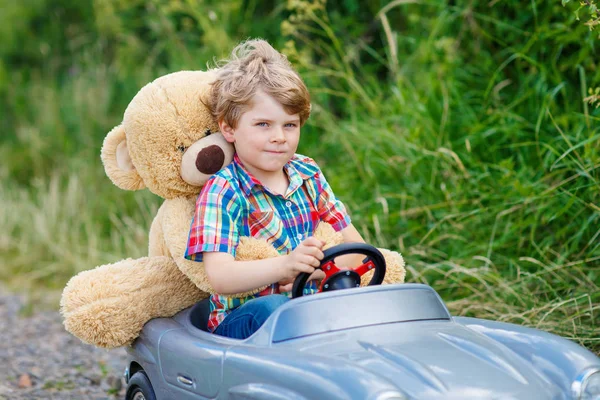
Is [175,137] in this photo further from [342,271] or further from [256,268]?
[342,271]

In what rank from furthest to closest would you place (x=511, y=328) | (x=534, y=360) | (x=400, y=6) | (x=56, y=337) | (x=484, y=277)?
(x=400, y=6) < (x=56, y=337) < (x=484, y=277) < (x=511, y=328) < (x=534, y=360)

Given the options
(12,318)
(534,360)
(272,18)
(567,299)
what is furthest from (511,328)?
(272,18)

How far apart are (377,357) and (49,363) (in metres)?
2.99

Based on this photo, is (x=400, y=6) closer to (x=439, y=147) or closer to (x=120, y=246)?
(x=439, y=147)

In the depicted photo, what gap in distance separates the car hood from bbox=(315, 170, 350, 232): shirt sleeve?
80 cm

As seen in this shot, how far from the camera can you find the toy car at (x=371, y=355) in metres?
2.25

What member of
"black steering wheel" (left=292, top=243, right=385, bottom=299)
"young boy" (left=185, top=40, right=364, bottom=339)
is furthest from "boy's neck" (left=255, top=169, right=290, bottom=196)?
"black steering wheel" (left=292, top=243, right=385, bottom=299)

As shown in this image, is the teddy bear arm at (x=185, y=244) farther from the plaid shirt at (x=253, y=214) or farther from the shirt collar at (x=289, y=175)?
the shirt collar at (x=289, y=175)

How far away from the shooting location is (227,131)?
126 inches

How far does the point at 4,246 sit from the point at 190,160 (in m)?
4.95

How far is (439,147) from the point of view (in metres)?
4.78

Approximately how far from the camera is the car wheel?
3.15 meters

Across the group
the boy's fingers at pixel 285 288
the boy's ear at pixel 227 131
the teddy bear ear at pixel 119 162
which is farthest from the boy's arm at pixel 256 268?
the teddy bear ear at pixel 119 162

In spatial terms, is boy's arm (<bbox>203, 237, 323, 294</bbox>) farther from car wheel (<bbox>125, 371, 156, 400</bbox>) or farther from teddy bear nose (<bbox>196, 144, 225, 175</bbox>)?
car wheel (<bbox>125, 371, 156, 400</bbox>)
